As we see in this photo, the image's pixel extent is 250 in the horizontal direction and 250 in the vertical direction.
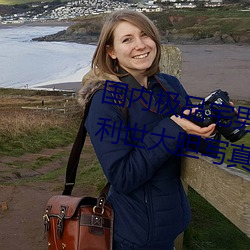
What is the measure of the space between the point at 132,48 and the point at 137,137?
0.40 meters

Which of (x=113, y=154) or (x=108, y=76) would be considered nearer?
(x=113, y=154)

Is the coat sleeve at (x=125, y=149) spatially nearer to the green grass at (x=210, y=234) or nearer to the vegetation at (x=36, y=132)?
the green grass at (x=210, y=234)

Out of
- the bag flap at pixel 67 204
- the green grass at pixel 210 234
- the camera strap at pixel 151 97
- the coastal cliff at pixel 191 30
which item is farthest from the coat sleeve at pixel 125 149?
the coastal cliff at pixel 191 30

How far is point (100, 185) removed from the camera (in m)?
5.69

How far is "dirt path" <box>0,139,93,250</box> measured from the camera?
439cm

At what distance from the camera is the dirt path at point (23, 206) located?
14.4ft

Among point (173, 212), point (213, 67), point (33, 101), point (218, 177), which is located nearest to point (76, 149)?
point (173, 212)

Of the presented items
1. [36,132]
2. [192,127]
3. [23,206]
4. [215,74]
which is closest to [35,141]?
[36,132]

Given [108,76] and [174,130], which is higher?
[108,76]

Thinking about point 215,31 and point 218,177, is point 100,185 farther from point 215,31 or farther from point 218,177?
point 215,31

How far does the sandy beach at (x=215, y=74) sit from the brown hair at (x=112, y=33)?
20463 millimetres

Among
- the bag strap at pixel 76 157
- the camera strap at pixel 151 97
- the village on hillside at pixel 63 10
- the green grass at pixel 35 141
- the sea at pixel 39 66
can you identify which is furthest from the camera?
the village on hillside at pixel 63 10

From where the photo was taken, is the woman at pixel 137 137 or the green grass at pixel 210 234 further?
the green grass at pixel 210 234

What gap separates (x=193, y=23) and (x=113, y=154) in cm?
7278
